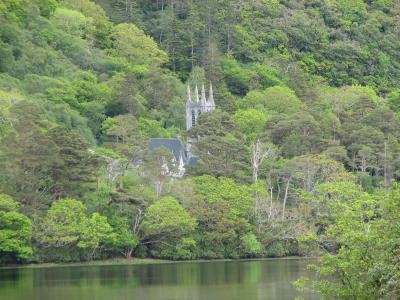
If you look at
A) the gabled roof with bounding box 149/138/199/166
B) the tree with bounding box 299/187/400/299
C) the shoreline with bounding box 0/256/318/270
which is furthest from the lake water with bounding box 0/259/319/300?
the gabled roof with bounding box 149/138/199/166

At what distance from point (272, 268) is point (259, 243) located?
11948 mm

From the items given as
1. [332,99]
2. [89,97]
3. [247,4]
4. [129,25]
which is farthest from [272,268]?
[247,4]

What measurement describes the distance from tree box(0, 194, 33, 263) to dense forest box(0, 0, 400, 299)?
14cm

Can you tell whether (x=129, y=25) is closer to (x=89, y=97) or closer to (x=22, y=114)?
(x=89, y=97)

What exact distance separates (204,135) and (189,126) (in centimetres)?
1520

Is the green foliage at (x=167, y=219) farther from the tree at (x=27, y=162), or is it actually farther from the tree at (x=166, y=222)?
the tree at (x=27, y=162)

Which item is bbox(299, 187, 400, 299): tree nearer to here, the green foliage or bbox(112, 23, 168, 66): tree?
the green foliage

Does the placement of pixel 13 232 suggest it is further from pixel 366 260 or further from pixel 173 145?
pixel 366 260

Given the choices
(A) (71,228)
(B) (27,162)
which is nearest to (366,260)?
(A) (71,228)

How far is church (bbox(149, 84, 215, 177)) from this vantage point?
93.2m

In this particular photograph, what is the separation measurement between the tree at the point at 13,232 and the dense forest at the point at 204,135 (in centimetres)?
14

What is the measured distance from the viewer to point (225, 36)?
131500mm

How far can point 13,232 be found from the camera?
62.5m

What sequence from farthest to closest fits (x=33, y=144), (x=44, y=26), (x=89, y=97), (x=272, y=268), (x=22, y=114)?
(x=44, y=26) → (x=89, y=97) → (x=22, y=114) → (x=33, y=144) → (x=272, y=268)
